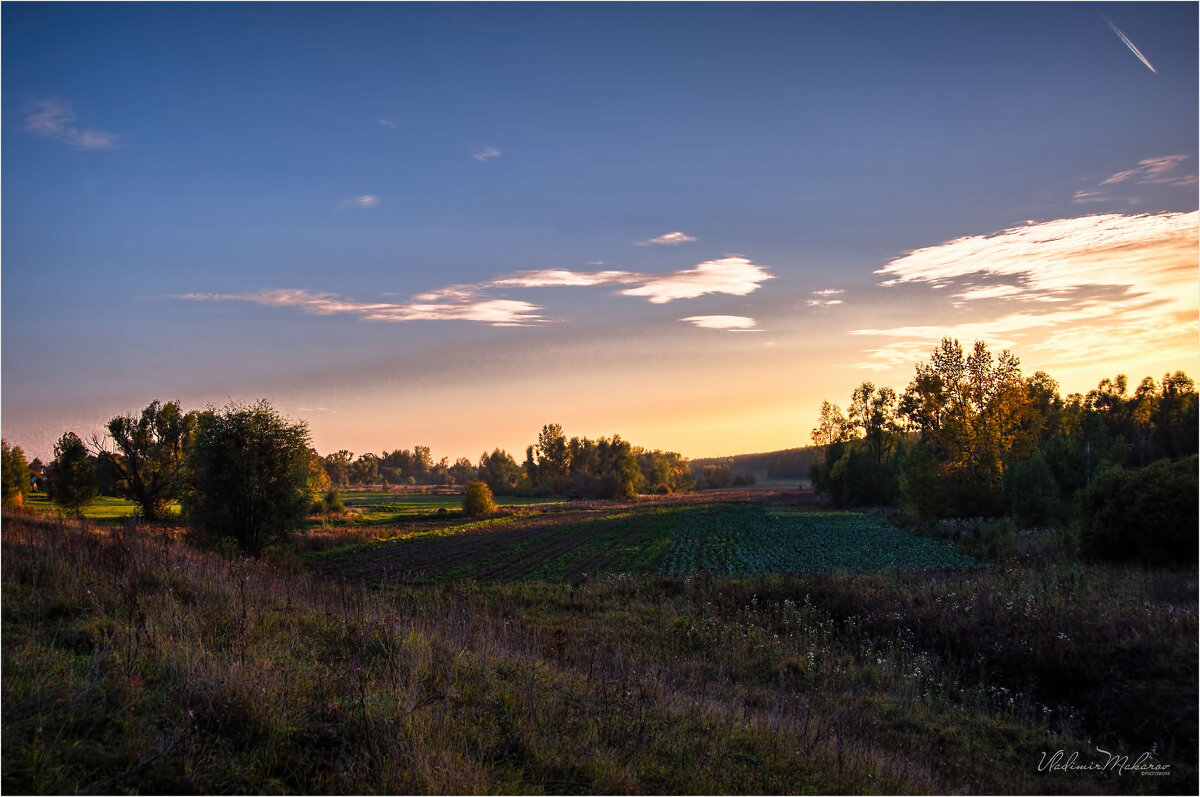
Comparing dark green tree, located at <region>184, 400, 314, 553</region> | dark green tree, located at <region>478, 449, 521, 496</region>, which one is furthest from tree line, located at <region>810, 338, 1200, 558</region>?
dark green tree, located at <region>478, 449, 521, 496</region>

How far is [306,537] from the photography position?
40.6m

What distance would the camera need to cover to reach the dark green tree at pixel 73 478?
53.3 meters

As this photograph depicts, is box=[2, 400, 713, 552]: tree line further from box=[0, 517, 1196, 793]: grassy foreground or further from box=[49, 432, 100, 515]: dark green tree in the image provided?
box=[0, 517, 1196, 793]: grassy foreground

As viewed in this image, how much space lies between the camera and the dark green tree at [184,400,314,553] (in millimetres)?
28281

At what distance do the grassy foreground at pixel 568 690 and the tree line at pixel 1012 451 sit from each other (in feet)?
34.7

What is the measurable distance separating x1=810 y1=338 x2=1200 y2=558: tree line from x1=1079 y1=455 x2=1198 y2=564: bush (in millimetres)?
66

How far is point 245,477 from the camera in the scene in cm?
2839

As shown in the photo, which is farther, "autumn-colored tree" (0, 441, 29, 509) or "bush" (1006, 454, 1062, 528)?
"autumn-colored tree" (0, 441, 29, 509)

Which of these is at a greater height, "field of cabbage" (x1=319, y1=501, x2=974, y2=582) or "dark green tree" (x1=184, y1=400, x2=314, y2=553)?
"dark green tree" (x1=184, y1=400, x2=314, y2=553)

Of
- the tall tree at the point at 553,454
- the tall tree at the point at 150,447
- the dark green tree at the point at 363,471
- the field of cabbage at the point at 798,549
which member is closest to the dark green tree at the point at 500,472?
the tall tree at the point at 553,454

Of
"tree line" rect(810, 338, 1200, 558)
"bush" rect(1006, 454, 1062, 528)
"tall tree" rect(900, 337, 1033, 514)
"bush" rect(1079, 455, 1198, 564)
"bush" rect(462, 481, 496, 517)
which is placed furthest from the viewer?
"bush" rect(462, 481, 496, 517)

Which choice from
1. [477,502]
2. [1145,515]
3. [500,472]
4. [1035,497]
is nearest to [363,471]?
[500,472]

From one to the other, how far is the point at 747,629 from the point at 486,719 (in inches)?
441

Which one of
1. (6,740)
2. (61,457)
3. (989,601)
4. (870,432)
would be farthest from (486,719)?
(870,432)
